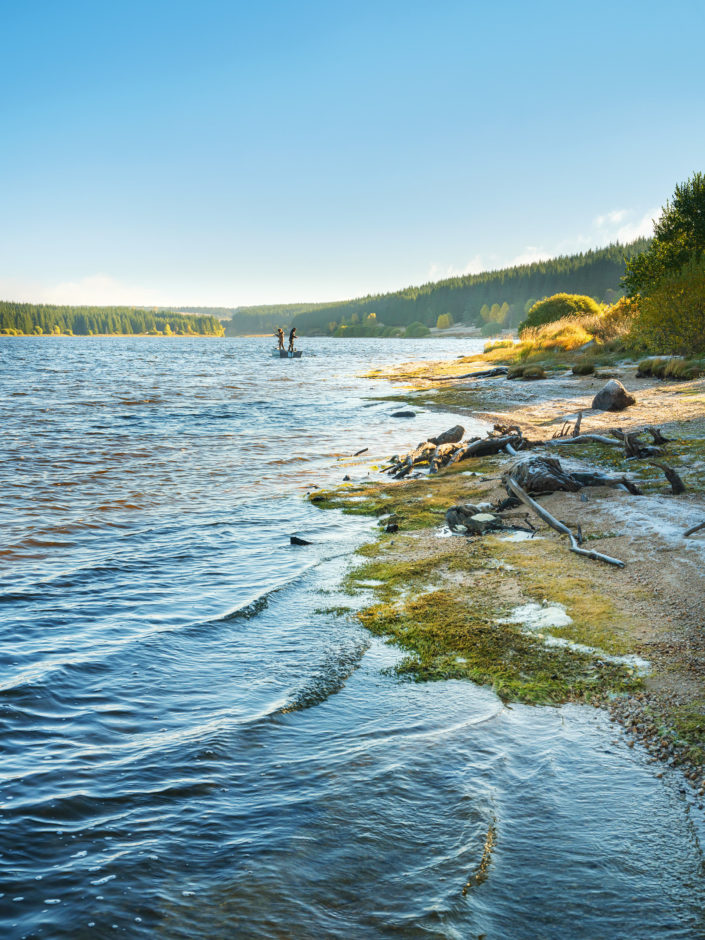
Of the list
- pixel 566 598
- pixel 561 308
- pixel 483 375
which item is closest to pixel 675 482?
pixel 566 598

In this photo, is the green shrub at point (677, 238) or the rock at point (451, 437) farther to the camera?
the green shrub at point (677, 238)

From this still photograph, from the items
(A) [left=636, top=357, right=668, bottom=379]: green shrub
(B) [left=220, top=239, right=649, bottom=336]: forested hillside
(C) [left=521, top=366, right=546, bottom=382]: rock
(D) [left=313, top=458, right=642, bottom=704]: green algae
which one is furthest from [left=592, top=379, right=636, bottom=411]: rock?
(B) [left=220, top=239, right=649, bottom=336]: forested hillside

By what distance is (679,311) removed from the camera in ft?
76.5

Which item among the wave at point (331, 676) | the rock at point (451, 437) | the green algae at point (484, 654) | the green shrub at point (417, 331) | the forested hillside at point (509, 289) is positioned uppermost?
the forested hillside at point (509, 289)

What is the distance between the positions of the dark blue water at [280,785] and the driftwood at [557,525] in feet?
7.80

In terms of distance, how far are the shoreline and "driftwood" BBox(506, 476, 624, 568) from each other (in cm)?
8

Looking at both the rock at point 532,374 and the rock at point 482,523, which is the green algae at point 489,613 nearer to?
the rock at point 482,523

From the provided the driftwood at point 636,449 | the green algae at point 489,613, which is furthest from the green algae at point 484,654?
the driftwood at point 636,449

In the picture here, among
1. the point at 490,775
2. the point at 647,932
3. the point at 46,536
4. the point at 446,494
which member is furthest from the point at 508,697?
the point at 46,536

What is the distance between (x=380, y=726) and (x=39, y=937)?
1906mm

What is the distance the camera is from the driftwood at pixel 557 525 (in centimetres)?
575

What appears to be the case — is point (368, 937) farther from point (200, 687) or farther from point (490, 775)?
point (200, 687)

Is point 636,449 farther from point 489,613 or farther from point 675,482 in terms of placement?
point 489,613

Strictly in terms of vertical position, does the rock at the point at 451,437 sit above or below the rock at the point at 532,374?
below
